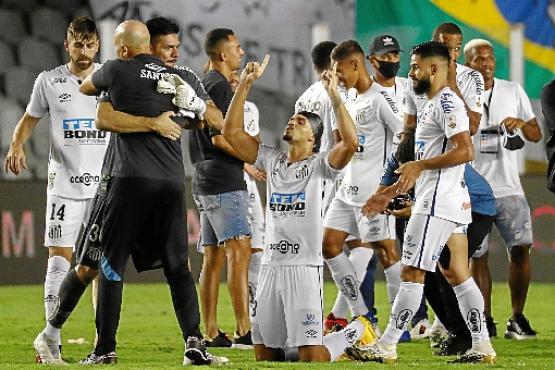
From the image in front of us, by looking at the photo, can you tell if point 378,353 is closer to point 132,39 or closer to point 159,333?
point 132,39

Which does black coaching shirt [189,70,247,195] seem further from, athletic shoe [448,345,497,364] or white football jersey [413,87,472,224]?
athletic shoe [448,345,497,364]

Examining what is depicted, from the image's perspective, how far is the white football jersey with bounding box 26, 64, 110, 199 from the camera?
978 centimetres

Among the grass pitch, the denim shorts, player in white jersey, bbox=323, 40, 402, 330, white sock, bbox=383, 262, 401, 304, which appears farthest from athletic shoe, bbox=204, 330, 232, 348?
white sock, bbox=383, 262, 401, 304

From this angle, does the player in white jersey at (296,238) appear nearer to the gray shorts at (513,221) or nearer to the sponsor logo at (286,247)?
the sponsor logo at (286,247)

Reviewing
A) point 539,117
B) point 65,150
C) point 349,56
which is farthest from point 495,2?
point 65,150

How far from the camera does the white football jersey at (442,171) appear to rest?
8.50m

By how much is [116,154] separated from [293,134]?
1157 millimetres

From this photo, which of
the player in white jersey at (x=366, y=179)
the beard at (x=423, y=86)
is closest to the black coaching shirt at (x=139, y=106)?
the beard at (x=423, y=86)

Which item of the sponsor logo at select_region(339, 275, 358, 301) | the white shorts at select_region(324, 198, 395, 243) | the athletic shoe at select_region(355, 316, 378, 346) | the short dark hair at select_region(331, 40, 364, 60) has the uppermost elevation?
the short dark hair at select_region(331, 40, 364, 60)

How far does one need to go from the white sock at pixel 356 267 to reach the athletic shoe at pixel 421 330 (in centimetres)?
53

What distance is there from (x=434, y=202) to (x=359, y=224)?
1.97m

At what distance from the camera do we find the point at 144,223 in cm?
802

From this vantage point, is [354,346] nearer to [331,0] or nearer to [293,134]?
[293,134]

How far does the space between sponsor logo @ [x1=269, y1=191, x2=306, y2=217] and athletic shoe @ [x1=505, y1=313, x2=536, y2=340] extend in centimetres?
282
